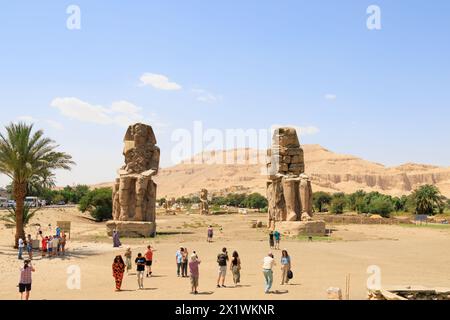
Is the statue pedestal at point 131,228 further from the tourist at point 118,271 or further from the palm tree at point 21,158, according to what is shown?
the tourist at point 118,271

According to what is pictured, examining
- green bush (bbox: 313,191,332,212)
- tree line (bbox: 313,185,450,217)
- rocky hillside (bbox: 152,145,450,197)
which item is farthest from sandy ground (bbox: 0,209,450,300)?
rocky hillside (bbox: 152,145,450,197)

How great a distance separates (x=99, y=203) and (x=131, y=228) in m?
22.5

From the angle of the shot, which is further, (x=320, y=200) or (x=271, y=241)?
(x=320, y=200)

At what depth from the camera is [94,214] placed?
4856 centimetres

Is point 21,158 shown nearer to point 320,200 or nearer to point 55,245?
point 55,245

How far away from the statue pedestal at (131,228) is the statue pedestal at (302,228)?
8.52 m

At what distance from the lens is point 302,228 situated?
28312 millimetres

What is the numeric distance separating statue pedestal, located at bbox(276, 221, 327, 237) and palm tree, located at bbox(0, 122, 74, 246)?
579 inches

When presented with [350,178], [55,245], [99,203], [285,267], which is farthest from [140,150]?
[350,178]

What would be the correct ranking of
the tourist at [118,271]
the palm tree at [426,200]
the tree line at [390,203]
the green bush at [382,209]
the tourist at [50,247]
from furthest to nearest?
the green bush at [382,209]
the tree line at [390,203]
the palm tree at [426,200]
the tourist at [50,247]
the tourist at [118,271]

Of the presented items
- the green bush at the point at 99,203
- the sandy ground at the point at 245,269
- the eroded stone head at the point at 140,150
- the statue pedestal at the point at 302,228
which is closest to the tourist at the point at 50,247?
the sandy ground at the point at 245,269

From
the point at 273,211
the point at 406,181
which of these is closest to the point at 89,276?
the point at 273,211

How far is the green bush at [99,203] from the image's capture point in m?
48.1
